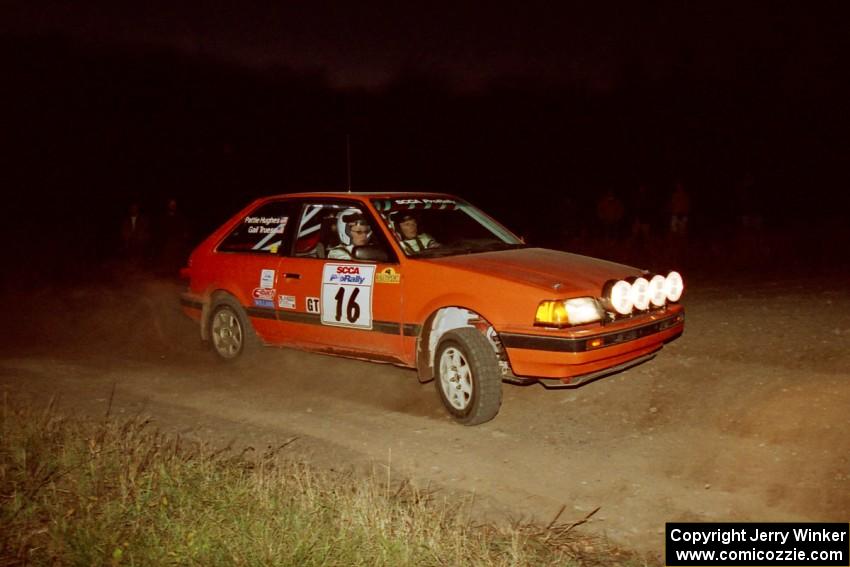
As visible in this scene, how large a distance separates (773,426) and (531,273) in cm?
186

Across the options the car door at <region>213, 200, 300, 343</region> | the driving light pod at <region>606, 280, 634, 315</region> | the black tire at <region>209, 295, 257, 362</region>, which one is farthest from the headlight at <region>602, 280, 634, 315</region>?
the black tire at <region>209, 295, 257, 362</region>

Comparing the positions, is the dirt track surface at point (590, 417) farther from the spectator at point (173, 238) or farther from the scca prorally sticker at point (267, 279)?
the spectator at point (173, 238)

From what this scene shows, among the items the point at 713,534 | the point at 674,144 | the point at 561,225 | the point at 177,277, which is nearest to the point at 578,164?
the point at 674,144

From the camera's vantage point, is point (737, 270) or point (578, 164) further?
point (578, 164)

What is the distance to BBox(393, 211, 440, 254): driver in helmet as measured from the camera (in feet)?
21.1

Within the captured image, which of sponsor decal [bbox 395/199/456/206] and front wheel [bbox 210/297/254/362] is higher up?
sponsor decal [bbox 395/199/456/206]

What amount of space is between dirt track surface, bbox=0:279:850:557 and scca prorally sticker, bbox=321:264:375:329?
2.27 feet

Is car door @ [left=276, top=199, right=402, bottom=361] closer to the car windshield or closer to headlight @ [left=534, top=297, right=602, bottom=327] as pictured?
the car windshield

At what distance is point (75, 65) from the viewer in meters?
44.4

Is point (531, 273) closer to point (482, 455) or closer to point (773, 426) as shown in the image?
point (482, 455)

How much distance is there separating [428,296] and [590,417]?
147cm

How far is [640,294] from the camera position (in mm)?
5711

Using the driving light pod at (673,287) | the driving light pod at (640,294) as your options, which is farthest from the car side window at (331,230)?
the driving light pod at (673,287)

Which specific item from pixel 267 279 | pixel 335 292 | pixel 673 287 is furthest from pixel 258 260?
pixel 673 287
